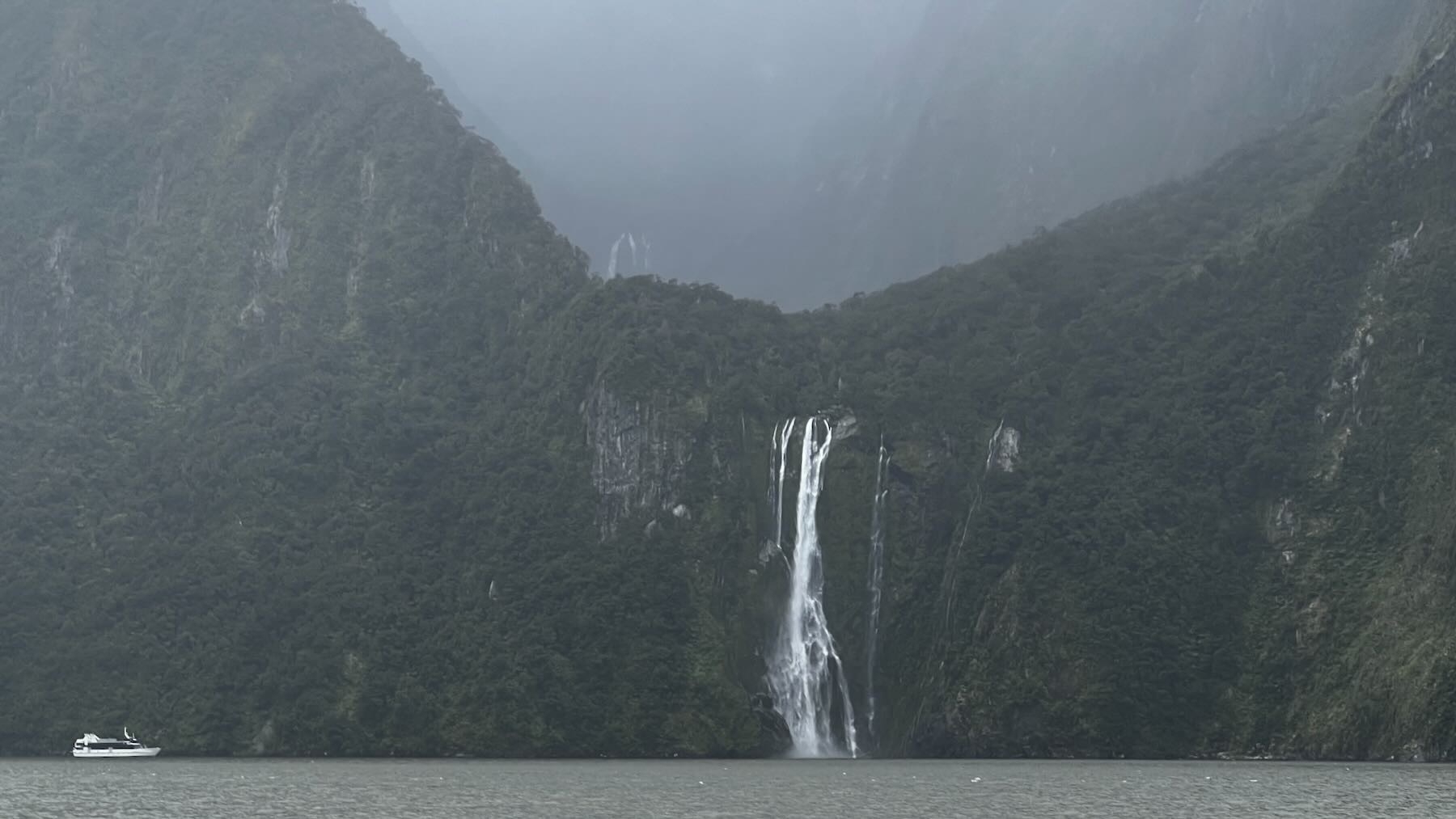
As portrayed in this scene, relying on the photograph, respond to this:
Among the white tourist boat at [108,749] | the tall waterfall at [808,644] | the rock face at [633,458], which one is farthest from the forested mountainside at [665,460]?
the white tourist boat at [108,749]

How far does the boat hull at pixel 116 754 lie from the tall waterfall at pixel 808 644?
118 feet

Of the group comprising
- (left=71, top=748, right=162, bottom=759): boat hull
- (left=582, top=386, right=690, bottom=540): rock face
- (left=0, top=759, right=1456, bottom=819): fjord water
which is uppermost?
(left=582, top=386, right=690, bottom=540): rock face

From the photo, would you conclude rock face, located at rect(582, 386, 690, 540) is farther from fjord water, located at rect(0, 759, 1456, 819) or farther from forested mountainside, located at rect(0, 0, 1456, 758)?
fjord water, located at rect(0, 759, 1456, 819)

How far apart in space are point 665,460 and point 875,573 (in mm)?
15650

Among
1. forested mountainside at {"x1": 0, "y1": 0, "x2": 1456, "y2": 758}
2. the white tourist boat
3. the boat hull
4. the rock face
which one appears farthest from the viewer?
the rock face

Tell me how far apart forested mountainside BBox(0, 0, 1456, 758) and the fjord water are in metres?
11.9

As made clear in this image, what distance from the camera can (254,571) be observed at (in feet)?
383

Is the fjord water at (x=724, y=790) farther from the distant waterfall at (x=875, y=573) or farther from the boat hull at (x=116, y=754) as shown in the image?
the distant waterfall at (x=875, y=573)

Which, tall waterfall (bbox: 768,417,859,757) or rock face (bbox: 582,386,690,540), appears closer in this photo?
tall waterfall (bbox: 768,417,859,757)

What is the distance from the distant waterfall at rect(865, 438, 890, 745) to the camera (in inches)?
4508

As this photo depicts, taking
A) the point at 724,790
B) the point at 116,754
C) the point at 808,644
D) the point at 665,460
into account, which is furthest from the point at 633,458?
the point at 724,790

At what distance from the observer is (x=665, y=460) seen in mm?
123688

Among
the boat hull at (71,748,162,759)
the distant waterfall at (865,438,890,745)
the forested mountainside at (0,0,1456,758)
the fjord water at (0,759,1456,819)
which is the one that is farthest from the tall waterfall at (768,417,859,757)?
the boat hull at (71,748,162,759)

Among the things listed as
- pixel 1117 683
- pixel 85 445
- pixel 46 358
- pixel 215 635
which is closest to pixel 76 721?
pixel 215 635
